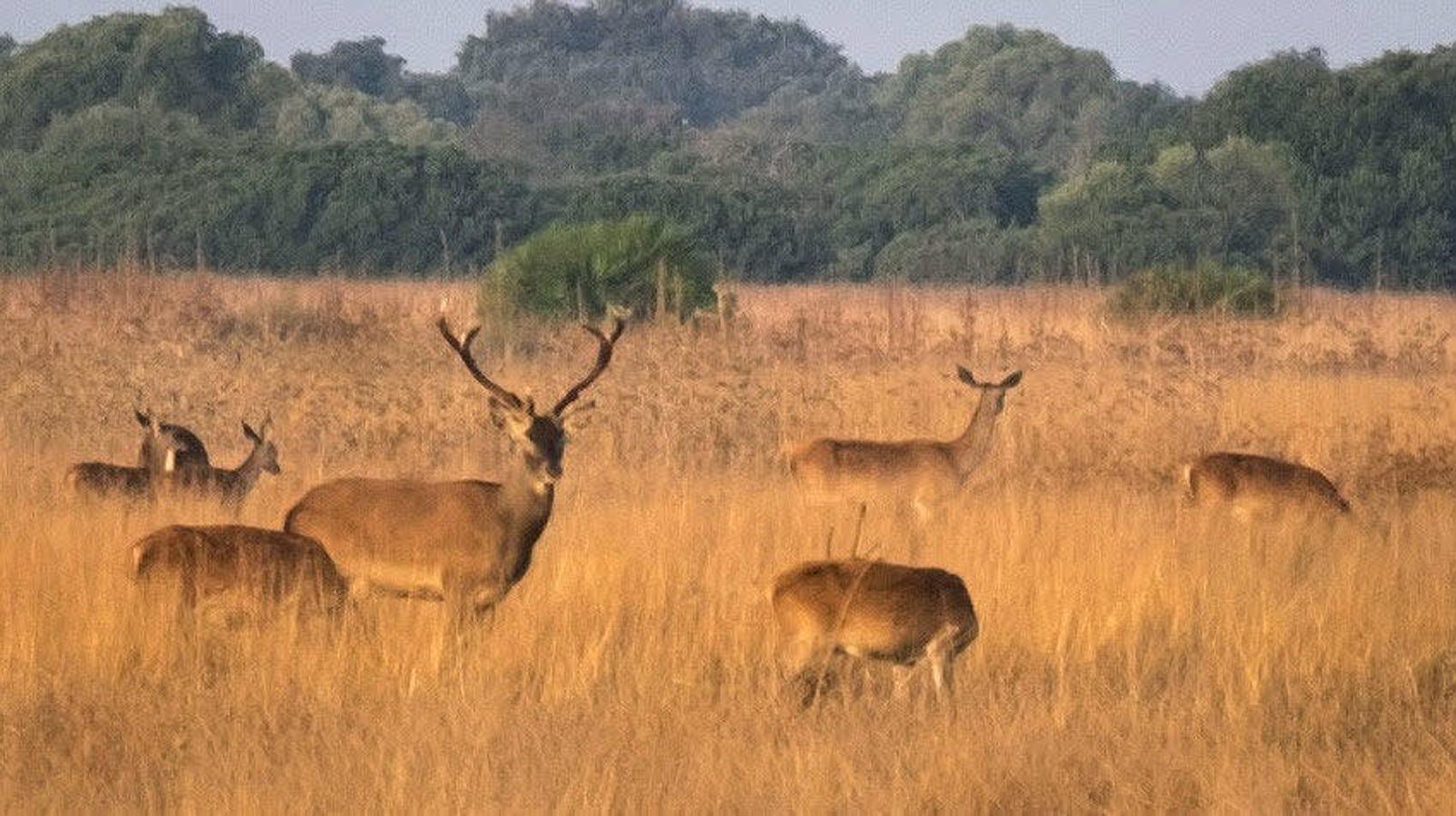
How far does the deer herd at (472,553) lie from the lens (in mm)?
7633

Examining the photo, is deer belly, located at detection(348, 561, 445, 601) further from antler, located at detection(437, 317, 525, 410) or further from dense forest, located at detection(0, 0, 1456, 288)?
dense forest, located at detection(0, 0, 1456, 288)

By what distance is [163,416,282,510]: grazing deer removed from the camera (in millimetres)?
11531

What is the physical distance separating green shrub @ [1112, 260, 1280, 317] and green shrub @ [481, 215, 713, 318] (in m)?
3.72

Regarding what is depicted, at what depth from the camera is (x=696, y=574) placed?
977 centimetres

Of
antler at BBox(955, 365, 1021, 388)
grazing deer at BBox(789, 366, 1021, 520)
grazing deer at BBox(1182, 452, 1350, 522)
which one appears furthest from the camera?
antler at BBox(955, 365, 1021, 388)

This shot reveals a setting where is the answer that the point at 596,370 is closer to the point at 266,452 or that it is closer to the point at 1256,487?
the point at 266,452

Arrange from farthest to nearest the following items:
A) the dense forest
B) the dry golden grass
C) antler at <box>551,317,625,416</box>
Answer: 1. the dense forest
2. antler at <box>551,317,625,416</box>
3. the dry golden grass

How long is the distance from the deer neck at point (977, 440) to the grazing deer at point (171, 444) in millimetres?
3423

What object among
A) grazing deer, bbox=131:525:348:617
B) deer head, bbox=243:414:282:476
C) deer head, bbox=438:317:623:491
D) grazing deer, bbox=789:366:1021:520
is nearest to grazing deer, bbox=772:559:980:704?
deer head, bbox=438:317:623:491

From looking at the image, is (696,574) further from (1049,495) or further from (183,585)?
(1049,495)

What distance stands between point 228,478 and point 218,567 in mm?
4140

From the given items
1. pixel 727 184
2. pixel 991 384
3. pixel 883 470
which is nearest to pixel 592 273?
pixel 991 384

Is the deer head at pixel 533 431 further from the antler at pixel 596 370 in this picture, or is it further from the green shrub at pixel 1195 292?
the green shrub at pixel 1195 292

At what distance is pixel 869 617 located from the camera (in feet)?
24.8
